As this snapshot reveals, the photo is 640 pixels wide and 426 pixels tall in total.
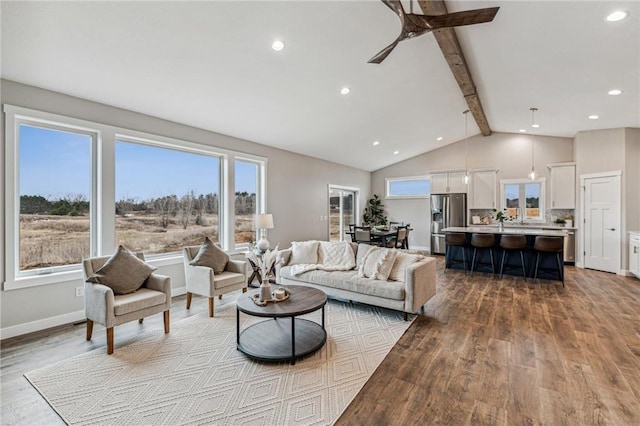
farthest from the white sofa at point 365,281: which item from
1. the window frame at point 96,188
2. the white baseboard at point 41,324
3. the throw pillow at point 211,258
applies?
the white baseboard at point 41,324

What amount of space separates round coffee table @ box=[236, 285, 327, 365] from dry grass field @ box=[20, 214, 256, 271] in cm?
226

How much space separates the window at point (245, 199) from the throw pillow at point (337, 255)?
1608mm

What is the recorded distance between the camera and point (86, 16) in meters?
2.45

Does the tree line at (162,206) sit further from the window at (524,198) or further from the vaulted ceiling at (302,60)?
the window at (524,198)

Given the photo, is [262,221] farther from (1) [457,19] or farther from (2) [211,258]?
(1) [457,19]

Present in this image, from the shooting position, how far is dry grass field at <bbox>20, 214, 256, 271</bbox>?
330cm

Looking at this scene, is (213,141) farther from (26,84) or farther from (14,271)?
(14,271)

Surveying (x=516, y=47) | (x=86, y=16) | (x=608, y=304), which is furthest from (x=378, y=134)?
(x=86, y=16)

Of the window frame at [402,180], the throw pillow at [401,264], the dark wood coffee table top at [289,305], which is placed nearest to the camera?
the dark wood coffee table top at [289,305]

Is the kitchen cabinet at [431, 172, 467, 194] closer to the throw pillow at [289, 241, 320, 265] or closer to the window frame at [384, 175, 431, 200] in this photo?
the window frame at [384, 175, 431, 200]

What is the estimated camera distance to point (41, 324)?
3.24 meters

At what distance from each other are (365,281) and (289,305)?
1330 mm

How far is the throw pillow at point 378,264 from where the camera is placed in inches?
151

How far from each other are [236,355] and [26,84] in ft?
11.8
